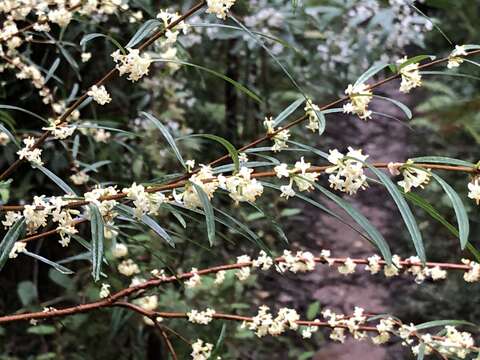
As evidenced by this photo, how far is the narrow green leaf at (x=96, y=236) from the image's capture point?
0.61 metres

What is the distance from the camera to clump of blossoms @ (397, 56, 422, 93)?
70 cm

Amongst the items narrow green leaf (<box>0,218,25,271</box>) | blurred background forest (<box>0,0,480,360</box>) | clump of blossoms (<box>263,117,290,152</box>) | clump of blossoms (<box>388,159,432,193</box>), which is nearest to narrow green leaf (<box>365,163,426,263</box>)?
clump of blossoms (<box>388,159,432,193</box>)

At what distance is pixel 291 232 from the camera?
3.10m

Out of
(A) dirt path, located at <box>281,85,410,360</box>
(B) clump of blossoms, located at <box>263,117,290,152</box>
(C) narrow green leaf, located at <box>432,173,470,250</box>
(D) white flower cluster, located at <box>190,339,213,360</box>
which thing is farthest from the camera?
(A) dirt path, located at <box>281,85,410,360</box>

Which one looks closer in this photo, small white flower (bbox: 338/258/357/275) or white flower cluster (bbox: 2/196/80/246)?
white flower cluster (bbox: 2/196/80/246)

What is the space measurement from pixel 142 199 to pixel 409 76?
12.9 inches

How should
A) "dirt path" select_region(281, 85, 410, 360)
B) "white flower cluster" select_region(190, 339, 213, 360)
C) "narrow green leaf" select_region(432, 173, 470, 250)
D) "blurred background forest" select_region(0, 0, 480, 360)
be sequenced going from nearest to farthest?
1. "narrow green leaf" select_region(432, 173, 470, 250)
2. "white flower cluster" select_region(190, 339, 213, 360)
3. "blurred background forest" select_region(0, 0, 480, 360)
4. "dirt path" select_region(281, 85, 410, 360)

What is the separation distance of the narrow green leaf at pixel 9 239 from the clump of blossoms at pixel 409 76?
1.43 ft

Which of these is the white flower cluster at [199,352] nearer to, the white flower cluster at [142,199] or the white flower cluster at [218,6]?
the white flower cluster at [142,199]

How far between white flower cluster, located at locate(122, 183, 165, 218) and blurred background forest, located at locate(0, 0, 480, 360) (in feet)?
1.61

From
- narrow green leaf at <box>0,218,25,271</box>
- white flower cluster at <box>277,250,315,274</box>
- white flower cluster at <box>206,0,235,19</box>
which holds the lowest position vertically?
white flower cluster at <box>277,250,315,274</box>

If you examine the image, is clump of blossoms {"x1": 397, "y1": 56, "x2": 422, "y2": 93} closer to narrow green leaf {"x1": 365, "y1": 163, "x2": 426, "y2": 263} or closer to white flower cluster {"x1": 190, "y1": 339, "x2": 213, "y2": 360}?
narrow green leaf {"x1": 365, "y1": 163, "x2": 426, "y2": 263}

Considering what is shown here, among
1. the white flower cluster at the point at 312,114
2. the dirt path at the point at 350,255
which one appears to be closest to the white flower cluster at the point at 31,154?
the white flower cluster at the point at 312,114

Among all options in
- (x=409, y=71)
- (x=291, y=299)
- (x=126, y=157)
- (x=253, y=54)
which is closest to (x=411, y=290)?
(x=291, y=299)
